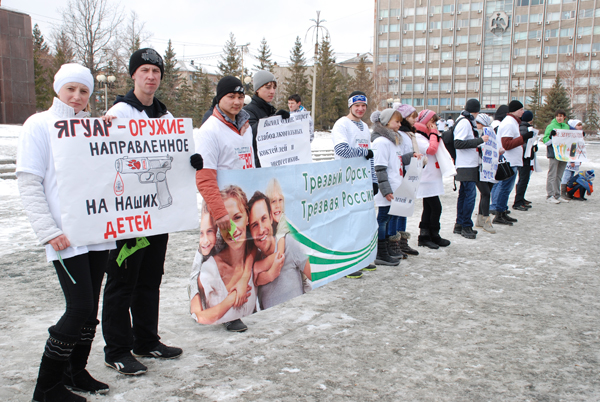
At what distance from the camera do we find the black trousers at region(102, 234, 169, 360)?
319 cm

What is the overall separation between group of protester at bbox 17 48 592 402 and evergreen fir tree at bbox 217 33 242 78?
214 ft

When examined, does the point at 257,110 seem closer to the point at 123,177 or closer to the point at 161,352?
the point at 123,177

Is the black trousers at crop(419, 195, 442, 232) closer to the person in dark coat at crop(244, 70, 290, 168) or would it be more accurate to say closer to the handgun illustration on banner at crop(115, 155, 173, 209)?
the person in dark coat at crop(244, 70, 290, 168)

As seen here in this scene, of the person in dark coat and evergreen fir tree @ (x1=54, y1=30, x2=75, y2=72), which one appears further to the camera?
evergreen fir tree @ (x1=54, y1=30, x2=75, y2=72)

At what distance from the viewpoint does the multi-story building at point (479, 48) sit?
297 feet

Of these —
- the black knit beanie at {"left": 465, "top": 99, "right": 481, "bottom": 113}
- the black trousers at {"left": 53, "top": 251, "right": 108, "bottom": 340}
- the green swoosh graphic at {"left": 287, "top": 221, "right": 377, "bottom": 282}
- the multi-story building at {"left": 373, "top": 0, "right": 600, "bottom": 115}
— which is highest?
the multi-story building at {"left": 373, "top": 0, "right": 600, "bottom": 115}

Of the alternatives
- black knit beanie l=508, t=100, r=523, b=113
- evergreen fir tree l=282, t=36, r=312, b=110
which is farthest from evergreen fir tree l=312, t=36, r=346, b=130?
black knit beanie l=508, t=100, r=523, b=113

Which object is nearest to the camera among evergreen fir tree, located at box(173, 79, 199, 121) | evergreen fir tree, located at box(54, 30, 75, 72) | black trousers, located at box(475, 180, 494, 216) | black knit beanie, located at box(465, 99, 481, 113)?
black knit beanie, located at box(465, 99, 481, 113)

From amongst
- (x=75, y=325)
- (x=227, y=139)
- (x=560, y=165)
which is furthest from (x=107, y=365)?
(x=560, y=165)

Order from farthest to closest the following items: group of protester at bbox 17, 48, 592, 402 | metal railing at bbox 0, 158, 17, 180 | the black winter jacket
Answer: metal railing at bbox 0, 158, 17, 180
the black winter jacket
group of protester at bbox 17, 48, 592, 402

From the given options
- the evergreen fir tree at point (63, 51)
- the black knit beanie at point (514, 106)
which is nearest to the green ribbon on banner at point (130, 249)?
the black knit beanie at point (514, 106)

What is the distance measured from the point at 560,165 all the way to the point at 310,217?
934 centimetres

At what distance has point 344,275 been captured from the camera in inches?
205

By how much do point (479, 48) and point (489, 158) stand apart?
3881 inches
